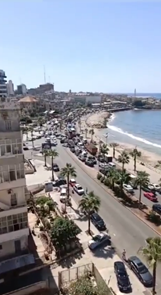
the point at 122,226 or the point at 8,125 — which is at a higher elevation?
the point at 8,125

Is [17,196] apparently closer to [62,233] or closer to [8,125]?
[62,233]

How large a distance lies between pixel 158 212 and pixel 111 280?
62.3 ft

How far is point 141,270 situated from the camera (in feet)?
99.8

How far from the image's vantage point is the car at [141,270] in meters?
29.2

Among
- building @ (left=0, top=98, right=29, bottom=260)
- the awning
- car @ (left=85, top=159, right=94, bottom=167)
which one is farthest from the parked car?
the awning

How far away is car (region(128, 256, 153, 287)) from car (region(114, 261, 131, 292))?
1311mm

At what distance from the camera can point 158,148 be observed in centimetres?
10950

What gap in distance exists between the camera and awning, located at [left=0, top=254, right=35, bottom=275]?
29.9 m

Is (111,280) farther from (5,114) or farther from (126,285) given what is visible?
(5,114)

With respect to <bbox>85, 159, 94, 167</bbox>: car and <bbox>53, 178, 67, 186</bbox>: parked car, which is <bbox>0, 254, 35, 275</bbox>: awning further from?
<bbox>85, 159, 94, 167</bbox>: car

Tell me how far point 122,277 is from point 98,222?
1214 centimetres

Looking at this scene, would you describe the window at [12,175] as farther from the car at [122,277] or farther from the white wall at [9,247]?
the car at [122,277]

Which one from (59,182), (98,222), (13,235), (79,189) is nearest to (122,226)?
(98,222)

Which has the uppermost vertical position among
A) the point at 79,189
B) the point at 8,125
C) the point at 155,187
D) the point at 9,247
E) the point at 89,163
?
the point at 8,125
